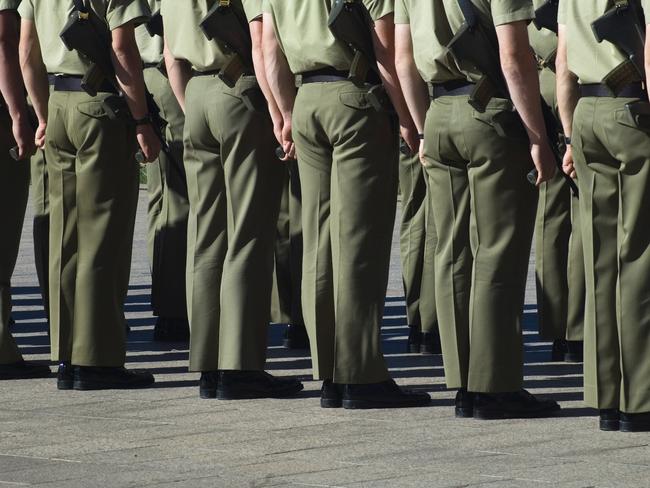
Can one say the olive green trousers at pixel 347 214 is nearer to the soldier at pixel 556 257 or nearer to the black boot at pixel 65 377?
the black boot at pixel 65 377

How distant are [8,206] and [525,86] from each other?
3151 millimetres

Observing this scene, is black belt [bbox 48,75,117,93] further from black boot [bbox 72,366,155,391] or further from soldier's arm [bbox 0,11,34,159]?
black boot [bbox 72,366,155,391]

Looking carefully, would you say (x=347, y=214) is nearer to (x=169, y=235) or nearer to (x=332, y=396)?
(x=332, y=396)

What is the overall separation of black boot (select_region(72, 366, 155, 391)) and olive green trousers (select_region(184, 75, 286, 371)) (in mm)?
383

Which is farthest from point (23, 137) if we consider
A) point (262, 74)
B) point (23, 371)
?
point (262, 74)

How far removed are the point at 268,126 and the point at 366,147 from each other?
0.61m

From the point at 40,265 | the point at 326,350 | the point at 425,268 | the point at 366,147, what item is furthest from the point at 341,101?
the point at 40,265

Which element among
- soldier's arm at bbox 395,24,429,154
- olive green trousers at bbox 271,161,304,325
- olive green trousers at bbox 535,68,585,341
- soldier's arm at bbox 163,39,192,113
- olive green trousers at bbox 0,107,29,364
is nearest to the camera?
soldier's arm at bbox 395,24,429,154

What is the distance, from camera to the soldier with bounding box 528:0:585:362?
31.1ft

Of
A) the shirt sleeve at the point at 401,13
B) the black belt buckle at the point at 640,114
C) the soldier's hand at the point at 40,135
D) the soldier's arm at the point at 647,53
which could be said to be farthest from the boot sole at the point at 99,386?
the soldier's arm at the point at 647,53

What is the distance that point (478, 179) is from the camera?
25.3 feet

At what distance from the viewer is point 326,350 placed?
8.29 meters

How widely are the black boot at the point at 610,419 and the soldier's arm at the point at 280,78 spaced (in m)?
1.82

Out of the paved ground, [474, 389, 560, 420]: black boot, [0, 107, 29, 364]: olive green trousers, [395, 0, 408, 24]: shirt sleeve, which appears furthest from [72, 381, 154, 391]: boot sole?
[395, 0, 408, 24]: shirt sleeve
